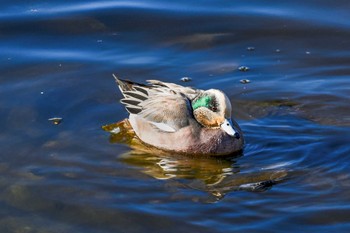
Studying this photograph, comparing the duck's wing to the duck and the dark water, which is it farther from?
the dark water

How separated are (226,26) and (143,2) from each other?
1336mm

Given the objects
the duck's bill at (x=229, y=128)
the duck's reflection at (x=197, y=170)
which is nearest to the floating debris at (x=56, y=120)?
the duck's reflection at (x=197, y=170)

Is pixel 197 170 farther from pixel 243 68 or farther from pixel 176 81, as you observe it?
pixel 243 68

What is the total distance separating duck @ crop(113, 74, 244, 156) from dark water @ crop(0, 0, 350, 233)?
155 mm

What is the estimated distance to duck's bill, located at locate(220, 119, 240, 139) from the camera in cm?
857

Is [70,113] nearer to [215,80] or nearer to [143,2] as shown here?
[215,80]

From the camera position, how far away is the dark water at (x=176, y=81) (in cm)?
746

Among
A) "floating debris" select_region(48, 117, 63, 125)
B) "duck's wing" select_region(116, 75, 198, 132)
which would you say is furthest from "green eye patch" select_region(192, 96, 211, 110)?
"floating debris" select_region(48, 117, 63, 125)

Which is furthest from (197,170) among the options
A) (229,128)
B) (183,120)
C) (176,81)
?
(176,81)

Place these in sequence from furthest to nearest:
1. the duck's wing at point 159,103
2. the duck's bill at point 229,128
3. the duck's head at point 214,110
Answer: the duck's wing at point 159,103 < the duck's head at point 214,110 < the duck's bill at point 229,128

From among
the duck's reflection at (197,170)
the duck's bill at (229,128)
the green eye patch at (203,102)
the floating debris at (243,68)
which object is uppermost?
the green eye patch at (203,102)

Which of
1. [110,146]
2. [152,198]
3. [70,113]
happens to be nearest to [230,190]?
[152,198]

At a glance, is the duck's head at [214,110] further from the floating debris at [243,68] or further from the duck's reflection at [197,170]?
the floating debris at [243,68]

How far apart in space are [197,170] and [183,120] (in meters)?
0.65
